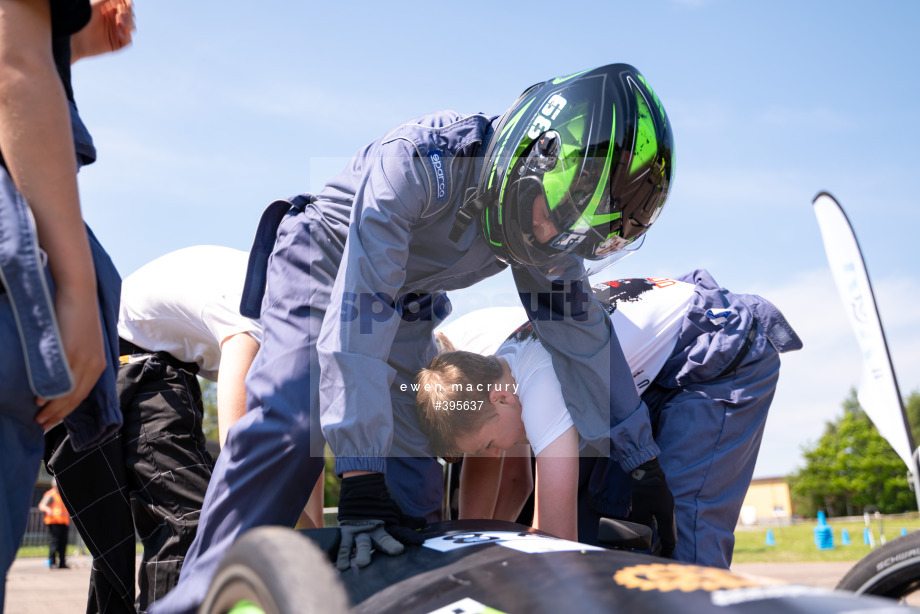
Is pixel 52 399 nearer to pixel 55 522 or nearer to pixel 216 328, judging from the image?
pixel 216 328

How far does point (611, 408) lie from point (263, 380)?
3.66 feet

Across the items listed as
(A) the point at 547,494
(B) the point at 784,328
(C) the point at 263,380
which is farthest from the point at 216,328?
(B) the point at 784,328

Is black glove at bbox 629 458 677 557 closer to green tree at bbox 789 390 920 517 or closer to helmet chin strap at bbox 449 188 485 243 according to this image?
helmet chin strap at bbox 449 188 485 243

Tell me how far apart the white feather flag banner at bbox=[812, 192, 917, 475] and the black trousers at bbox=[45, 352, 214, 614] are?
9.66ft

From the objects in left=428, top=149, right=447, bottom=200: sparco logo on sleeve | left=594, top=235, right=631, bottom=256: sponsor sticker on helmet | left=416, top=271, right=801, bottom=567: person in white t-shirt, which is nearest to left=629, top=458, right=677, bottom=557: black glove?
left=416, top=271, right=801, bottom=567: person in white t-shirt

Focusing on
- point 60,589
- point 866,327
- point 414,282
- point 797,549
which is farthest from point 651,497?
point 797,549

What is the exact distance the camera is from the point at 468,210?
2262mm

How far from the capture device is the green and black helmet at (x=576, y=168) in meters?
2.15

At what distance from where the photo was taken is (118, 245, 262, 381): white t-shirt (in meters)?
2.87

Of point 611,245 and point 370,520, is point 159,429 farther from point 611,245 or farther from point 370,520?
point 611,245

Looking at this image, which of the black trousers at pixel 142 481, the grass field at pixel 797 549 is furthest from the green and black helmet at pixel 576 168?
the grass field at pixel 797 549

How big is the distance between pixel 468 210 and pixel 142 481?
1.60 m

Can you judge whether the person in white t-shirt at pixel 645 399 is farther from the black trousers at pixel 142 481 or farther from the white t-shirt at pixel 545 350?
the black trousers at pixel 142 481

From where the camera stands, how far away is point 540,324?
102 inches
